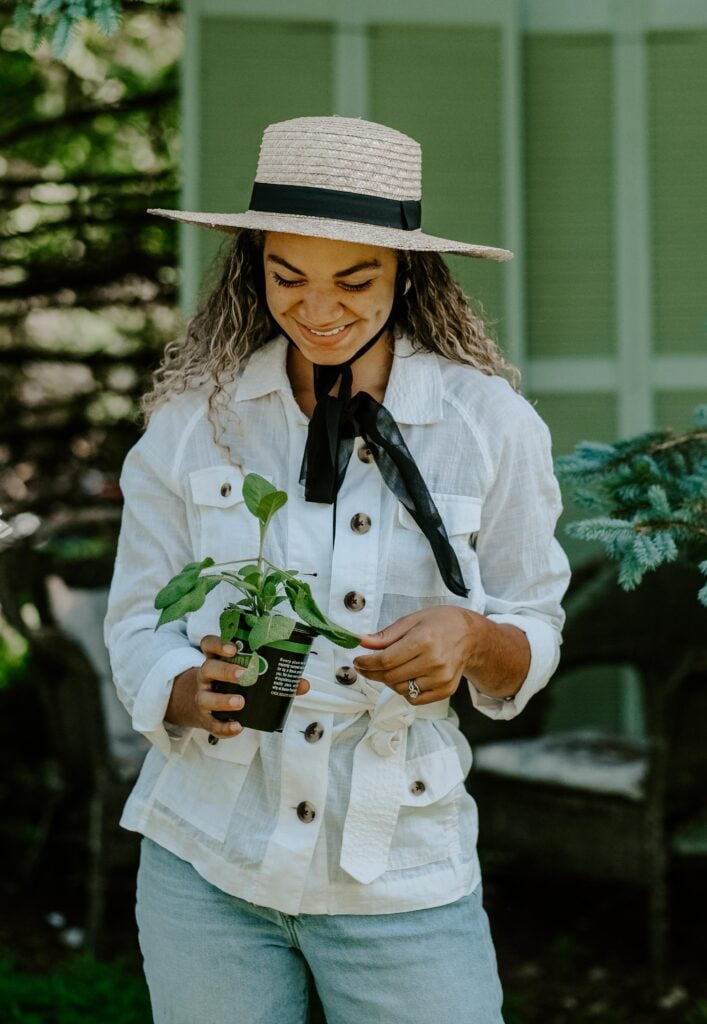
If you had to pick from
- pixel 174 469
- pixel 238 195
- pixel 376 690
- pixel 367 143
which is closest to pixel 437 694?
pixel 376 690

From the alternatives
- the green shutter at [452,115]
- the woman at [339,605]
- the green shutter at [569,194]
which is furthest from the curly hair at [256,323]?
the green shutter at [569,194]

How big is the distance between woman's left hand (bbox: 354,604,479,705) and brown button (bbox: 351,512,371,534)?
0.17m

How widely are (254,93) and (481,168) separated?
70cm

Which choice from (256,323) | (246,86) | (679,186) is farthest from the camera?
(679,186)

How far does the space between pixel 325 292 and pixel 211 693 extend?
1.71 ft

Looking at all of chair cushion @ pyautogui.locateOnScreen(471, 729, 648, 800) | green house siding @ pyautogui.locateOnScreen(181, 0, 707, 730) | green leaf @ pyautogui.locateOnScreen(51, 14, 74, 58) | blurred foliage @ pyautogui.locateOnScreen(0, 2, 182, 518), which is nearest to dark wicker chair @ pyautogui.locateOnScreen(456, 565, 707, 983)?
chair cushion @ pyautogui.locateOnScreen(471, 729, 648, 800)

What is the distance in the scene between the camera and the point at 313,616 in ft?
5.22

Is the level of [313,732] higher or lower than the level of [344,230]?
lower

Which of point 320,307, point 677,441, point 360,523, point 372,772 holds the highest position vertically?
point 320,307

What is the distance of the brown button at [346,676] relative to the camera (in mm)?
1740

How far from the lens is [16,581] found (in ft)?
13.4

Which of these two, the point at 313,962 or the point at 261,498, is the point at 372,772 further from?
the point at 261,498

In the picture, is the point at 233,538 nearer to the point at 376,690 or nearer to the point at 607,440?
the point at 376,690

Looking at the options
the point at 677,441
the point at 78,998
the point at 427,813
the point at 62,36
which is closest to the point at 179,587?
the point at 427,813
